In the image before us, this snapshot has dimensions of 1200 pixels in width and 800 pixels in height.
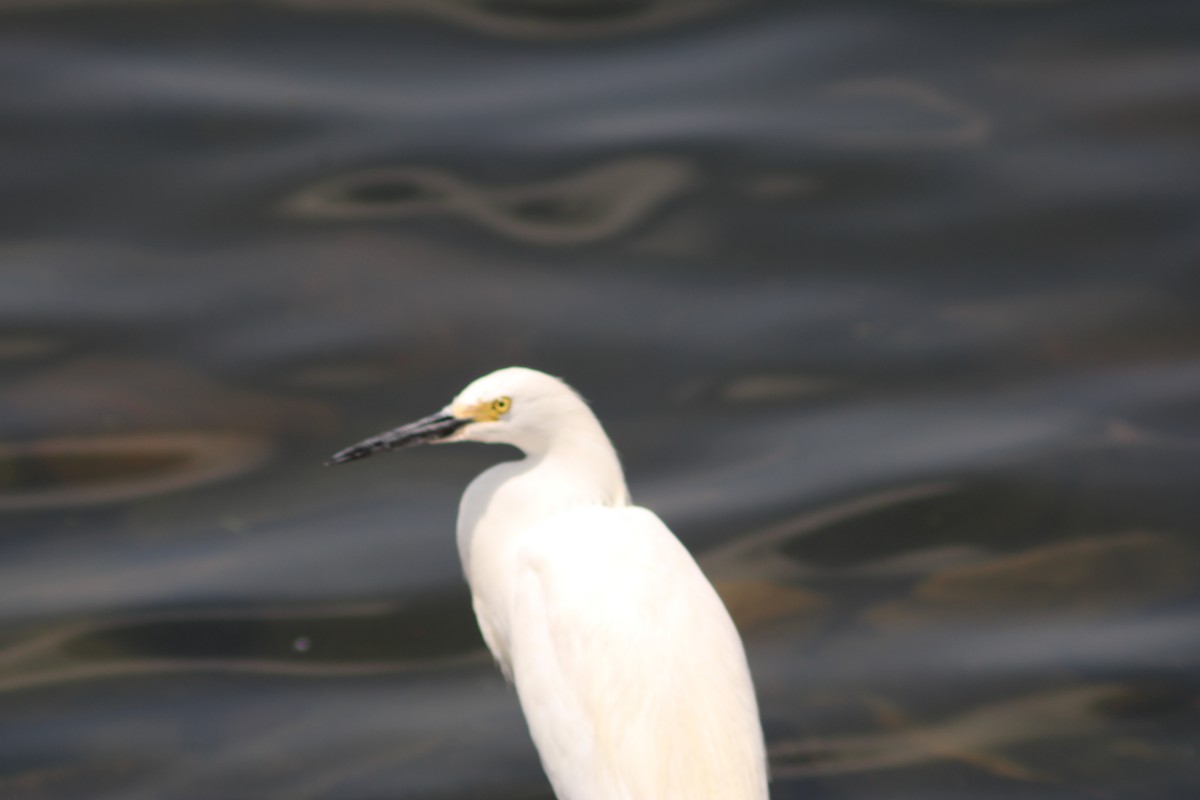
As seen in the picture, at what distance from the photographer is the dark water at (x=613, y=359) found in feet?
14.0

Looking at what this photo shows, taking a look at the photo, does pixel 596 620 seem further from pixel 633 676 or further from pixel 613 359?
pixel 613 359

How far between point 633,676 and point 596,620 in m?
0.14

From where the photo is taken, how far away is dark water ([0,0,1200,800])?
428cm

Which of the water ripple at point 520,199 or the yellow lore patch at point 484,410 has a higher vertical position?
the water ripple at point 520,199

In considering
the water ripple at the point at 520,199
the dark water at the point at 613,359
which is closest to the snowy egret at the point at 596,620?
the dark water at the point at 613,359

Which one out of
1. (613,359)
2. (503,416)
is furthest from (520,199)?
(503,416)

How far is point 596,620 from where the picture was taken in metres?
3.46

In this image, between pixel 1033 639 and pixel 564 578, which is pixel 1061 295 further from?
pixel 564 578

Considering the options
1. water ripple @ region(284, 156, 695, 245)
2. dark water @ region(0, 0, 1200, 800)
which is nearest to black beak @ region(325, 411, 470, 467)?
dark water @ region(0, 0, 1200, 800)

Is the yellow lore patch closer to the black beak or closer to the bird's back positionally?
the black beak

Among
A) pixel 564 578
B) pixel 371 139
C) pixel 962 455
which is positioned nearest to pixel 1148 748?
pixel 962 455

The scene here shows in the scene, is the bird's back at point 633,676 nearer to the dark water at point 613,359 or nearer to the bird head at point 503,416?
the bird head at point 503,416

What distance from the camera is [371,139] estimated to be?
19.5 feet

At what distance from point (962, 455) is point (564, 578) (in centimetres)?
177
